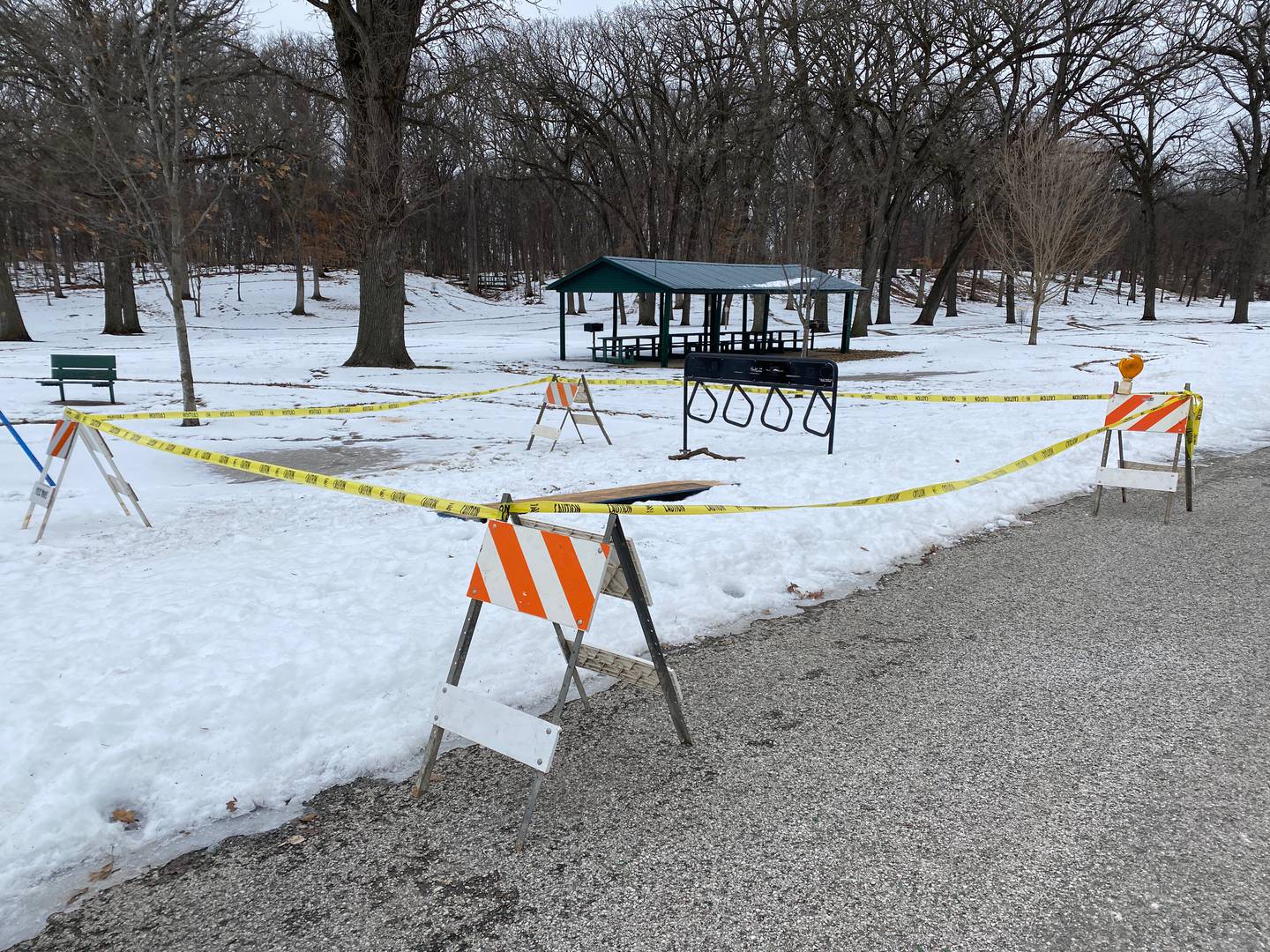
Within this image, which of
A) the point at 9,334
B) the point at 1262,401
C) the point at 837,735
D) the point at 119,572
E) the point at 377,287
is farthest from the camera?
the point at 9,334

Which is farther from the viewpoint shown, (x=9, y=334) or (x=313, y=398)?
(x=9, y=334)

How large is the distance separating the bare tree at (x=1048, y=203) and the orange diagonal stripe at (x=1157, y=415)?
83.9 feet

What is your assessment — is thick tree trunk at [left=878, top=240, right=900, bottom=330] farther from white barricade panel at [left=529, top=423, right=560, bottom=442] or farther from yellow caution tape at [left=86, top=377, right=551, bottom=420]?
white barricade panel at [left=529, top=423, right=560, bottom=442]

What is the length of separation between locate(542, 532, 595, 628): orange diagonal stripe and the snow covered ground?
1173 mm

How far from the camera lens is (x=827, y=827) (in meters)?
3.22

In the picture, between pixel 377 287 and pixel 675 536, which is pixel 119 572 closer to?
pixel 675 536

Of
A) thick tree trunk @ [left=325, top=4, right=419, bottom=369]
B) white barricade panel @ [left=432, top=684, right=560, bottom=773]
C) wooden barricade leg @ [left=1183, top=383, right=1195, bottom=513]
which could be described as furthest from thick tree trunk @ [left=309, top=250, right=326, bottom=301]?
white barricade panel @ [left=432, top=684, right=560, bottom=773]

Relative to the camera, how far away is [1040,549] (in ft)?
22.8

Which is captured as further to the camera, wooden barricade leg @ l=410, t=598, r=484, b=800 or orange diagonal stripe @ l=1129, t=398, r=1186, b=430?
orange diagonal stripe @ l=1129, t=398, r=1186, b=430

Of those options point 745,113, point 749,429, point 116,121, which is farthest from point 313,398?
point 745,113

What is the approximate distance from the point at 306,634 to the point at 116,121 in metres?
11.0

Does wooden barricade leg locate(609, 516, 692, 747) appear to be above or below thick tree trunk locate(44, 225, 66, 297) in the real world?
below

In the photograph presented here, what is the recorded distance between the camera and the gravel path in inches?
107

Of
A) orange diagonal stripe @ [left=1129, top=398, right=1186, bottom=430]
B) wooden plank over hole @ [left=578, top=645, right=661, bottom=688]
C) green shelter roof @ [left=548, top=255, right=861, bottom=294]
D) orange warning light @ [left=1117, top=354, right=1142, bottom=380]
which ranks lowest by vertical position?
wooden plank over hole @ [left=578, top=645, right=661, bottom=688]
